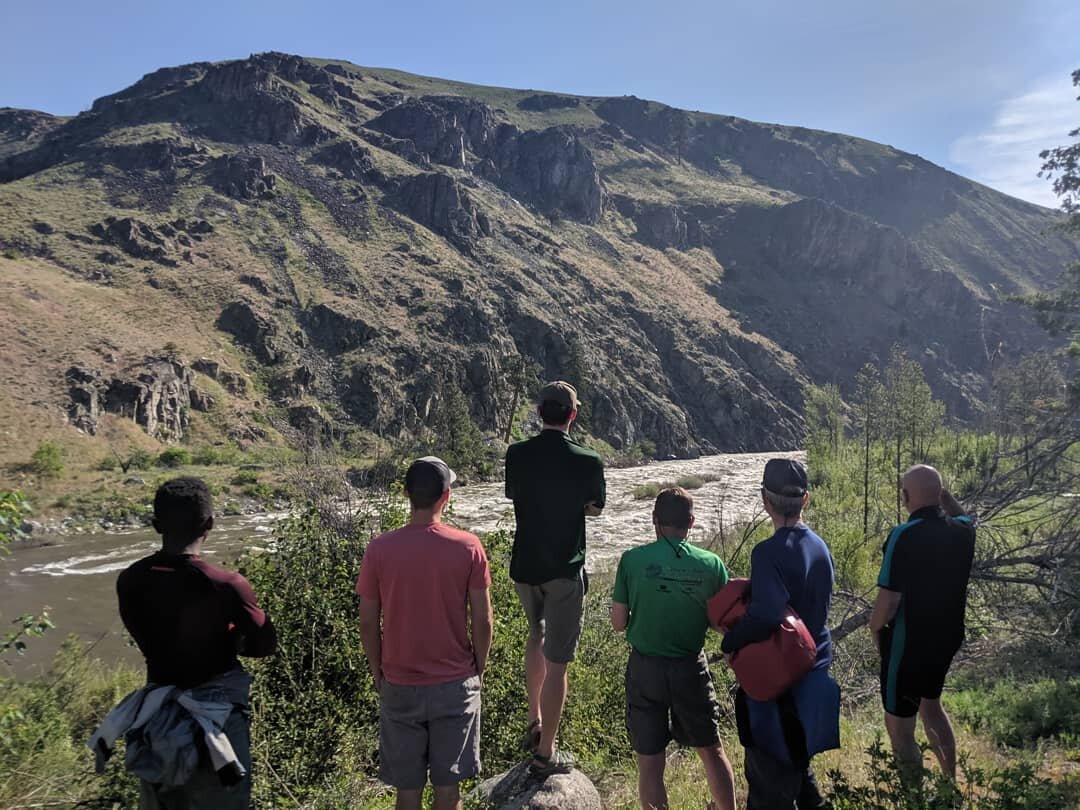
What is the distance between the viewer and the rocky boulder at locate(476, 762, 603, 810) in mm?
3754

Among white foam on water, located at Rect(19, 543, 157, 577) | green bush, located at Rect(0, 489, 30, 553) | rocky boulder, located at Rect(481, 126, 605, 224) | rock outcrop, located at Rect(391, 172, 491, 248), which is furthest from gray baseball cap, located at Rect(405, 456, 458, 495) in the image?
rocky boulder, located at Rect(481, 126, 605, 224)

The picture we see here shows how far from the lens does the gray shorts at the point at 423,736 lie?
3.13 m

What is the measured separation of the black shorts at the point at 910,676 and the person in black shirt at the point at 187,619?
3504mm

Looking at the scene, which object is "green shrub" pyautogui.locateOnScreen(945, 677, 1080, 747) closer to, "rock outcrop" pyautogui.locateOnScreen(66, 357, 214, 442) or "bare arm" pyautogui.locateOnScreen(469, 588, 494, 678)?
"bare arm" pyautogui.locateOnScreen(469, 588, 494, 678)

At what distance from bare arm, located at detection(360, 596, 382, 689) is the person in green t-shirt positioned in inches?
50.4

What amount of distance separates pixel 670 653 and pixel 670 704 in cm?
29

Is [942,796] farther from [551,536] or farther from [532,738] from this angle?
[532,738]

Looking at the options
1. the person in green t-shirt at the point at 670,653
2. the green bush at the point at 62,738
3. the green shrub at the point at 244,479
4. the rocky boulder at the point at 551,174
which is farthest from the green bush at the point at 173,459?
the rocky boulder at the point at 551,174

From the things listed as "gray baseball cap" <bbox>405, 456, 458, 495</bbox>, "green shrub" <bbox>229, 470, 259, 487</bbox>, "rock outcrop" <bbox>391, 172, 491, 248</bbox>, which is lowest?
"green shrub" <bbox>229, 470, 259, 487</bbox>

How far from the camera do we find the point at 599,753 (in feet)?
17.3

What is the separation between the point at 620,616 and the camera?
136 inches

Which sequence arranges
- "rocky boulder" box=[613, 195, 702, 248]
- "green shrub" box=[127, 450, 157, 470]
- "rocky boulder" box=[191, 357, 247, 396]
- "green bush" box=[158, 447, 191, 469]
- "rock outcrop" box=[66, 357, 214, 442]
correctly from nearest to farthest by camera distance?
"green shrub" box=[127, 450, 157, 470] → "green bush" box=[158, 447, 191, 469] → "rock outcrop" box=[66, 357, 214, 442] → "rocky boulder" box=[191, 357, 247, 396] → "rocky boulder" box=[613, 195, 702, 248]

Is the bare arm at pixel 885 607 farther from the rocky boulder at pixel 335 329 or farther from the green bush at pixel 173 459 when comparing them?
the rocky boulder at pixel 335 329

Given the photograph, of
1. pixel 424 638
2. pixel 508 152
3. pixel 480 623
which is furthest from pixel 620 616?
pixel 508 152
